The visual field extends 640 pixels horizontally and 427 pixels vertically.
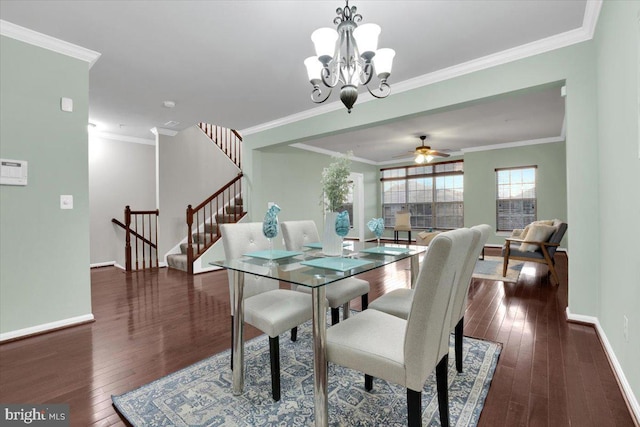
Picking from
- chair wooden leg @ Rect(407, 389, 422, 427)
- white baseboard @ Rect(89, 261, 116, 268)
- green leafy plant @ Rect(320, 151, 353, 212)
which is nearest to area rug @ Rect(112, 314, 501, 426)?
chair wooden leg @ Rect(407, 389, 422, 427)

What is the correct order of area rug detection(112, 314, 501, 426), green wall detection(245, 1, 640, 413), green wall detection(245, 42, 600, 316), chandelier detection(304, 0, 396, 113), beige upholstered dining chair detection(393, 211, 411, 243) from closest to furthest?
area rug detection(112, 314, 501, 426), green wall detection(245, 1, 640, 413), chandelier detection(304, 0, 396, 113), green wall detection(245, 42, 600, 316), beige upholstered dining chair detection(393, 211, 411, 243)

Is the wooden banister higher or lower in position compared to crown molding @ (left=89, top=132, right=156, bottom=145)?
lower

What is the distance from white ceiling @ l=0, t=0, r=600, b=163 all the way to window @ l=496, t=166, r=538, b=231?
306 centimetres

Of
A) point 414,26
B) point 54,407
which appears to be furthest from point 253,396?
point 414,26

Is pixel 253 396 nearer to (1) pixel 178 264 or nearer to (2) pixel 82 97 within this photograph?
(2) pixel 82 97

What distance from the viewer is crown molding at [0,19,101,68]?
8.33 feet

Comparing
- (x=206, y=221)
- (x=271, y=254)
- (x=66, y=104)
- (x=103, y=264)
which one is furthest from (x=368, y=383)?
(x=103, y=264)

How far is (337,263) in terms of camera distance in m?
1.84

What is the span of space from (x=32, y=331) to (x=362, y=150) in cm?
706

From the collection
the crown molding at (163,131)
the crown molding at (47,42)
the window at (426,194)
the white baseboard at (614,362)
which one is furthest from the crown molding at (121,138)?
the white baseboard at (614,362)

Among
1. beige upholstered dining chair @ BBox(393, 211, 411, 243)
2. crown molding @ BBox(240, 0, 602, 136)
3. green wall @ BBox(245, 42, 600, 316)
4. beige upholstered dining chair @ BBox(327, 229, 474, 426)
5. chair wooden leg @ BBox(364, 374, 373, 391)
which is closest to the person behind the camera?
beige upholstered dining chair @ BBox(327, 229, 474, 426)

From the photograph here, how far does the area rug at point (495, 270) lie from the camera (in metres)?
4.53

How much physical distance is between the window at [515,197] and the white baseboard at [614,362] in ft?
17.8

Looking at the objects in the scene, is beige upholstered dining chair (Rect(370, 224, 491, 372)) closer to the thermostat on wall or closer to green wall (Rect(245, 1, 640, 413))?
green wall (Rect(245, 1, 640, 413))
